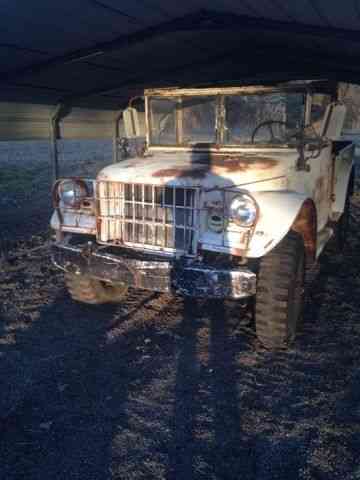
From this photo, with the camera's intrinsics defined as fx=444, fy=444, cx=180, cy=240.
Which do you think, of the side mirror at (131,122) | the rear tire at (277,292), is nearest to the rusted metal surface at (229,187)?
the rear tire at (277,292)

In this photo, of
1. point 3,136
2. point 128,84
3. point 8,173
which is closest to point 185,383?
point 3,136

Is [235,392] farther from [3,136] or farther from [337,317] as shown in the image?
[3,136]

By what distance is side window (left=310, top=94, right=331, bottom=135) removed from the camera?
4.67 m

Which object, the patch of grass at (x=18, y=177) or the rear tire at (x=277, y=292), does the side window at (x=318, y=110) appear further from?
the patch of grass at (x=18, y=177)

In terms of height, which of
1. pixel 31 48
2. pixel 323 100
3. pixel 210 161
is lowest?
pixel 210 161

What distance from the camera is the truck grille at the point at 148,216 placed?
382 cm

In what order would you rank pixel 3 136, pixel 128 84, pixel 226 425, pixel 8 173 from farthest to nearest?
pixel 8 173, pixel 128 84, pixel 3 136, pixel 226 425

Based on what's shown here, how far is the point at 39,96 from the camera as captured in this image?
7102 millimetres

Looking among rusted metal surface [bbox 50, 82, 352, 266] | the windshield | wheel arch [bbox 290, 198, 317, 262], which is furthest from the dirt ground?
the windshield

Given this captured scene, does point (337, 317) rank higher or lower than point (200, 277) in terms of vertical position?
lower

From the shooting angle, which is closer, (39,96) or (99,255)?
(99,255)

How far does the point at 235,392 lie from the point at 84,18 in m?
3.88

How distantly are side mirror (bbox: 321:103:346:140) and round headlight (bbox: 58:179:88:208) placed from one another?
2.76 metres

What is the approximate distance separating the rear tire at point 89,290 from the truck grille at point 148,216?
605 millimetres
